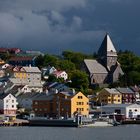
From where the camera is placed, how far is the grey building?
318 ft

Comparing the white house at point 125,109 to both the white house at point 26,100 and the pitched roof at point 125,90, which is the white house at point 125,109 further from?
the pitched roof at point 125,90

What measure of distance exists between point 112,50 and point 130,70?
4.23 m

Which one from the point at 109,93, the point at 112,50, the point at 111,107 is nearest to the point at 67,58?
the point at 112,50

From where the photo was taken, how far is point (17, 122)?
208 feet

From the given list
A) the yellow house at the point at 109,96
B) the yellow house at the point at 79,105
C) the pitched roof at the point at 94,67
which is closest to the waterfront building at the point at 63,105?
the yellow house at the point at 79,105

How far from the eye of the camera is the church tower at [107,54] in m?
100

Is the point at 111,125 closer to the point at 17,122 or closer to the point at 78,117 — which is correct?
the point at 78,117

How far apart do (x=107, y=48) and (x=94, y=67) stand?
4.28m

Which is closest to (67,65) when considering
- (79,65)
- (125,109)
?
(79,65)

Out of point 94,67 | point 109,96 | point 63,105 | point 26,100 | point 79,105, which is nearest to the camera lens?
point 63,105

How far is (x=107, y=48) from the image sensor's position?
101 m

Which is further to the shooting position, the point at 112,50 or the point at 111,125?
the point at 112,50

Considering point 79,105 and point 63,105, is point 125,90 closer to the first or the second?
point 79,105

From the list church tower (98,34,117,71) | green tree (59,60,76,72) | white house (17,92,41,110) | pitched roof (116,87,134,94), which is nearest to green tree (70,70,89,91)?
pitched roof (116,87,134,94)
